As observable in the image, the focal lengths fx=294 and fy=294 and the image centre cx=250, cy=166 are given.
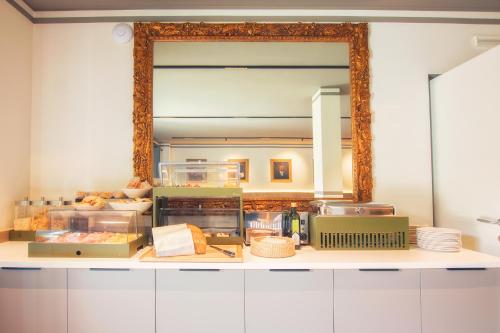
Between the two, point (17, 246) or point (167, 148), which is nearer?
point (17, 246)

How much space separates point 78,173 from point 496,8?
11.1 ft

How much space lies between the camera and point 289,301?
1.53 m

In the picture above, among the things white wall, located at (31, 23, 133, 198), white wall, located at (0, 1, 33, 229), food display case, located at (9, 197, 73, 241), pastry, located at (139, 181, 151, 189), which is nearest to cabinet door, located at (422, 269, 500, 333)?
pastry, located at (139, 181, 151, 189)

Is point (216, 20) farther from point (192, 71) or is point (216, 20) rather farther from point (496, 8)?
point (496, 8)

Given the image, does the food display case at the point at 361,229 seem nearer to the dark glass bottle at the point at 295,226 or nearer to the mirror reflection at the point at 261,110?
the dark glass bottle at the point at 295,226

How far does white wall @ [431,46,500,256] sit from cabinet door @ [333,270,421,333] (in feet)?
2.36

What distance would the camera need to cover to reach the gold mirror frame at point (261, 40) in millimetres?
2145

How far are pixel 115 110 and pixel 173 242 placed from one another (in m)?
1.16

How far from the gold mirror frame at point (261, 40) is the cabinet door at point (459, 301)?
0.73 metres

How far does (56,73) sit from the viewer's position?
222 cm

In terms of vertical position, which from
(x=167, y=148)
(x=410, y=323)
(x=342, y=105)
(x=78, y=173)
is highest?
(x=342, y=105)

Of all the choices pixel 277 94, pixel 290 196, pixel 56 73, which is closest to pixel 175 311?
pixel 290 196

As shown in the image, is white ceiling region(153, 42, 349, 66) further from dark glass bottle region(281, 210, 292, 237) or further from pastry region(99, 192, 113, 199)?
dark glass bottle region(281, 210, 292, 237)

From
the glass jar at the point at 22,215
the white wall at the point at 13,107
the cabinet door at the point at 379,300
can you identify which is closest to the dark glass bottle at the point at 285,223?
the cabinet door at the point at 379,300
